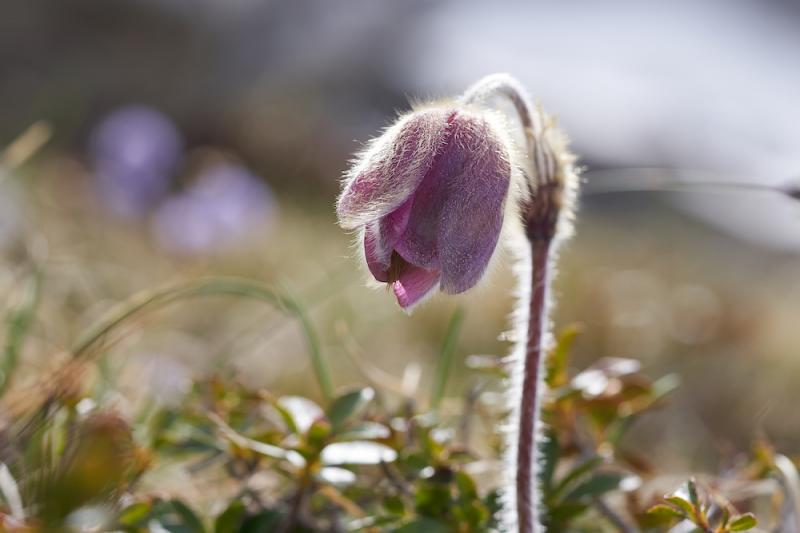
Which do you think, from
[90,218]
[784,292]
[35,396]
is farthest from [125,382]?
[784,292]

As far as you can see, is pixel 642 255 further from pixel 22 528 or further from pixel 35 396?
pixel 22 528

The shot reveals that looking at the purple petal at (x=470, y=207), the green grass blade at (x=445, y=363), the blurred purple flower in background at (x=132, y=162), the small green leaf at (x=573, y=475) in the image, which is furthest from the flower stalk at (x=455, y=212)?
the blurred purple flower in background at (x=132, y=162)

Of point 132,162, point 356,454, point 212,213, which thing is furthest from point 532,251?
point 132,162

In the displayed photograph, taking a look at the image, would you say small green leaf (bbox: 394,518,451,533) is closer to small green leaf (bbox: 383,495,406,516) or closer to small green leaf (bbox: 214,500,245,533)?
small green leaf (bbox: 383,495,406,516)

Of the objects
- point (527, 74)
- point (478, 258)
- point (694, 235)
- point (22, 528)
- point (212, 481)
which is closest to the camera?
point (22, 528)

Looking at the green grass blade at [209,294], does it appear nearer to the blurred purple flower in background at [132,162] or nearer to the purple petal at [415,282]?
the purple petal at [415,282]

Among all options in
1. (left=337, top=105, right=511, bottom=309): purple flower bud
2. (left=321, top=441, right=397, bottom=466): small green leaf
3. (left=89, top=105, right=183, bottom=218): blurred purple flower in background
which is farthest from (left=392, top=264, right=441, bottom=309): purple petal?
(left=89, top=105, right=183, bottom=218): blurred purple flower in background

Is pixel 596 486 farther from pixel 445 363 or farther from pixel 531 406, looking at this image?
pixel 445 363
